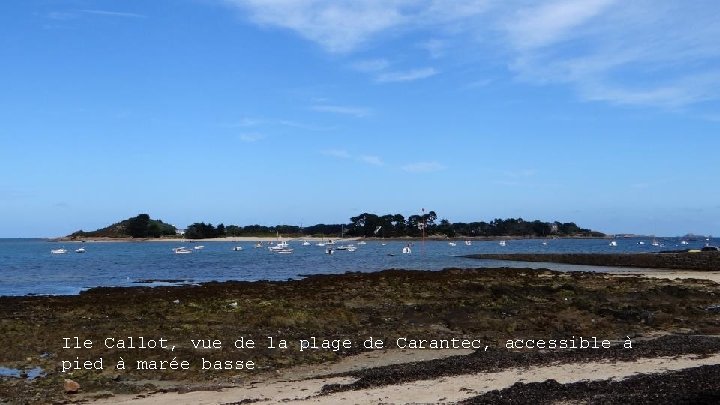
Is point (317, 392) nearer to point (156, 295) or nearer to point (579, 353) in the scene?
point (579, 353)

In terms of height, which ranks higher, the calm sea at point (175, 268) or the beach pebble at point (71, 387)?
the calm sea at point (175, 268)

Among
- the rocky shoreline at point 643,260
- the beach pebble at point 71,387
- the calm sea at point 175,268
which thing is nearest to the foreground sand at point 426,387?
the beach pebble at point 71,387

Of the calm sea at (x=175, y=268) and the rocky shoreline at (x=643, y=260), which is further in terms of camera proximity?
the rocky shoreline at (x=643, y=260)

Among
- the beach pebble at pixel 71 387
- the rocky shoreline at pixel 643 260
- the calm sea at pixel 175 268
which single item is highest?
the calm sea at pixel 175 268

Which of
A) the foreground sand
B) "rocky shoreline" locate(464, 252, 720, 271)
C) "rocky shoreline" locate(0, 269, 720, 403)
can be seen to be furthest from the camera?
"rocky shoreline" locate(464, 252, 720, 271)

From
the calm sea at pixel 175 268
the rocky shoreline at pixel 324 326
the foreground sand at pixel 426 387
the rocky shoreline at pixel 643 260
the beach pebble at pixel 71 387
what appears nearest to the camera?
the foreground sand at pixel 426 387

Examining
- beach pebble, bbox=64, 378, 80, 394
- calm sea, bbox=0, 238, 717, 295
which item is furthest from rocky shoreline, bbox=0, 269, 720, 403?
calm sea, bbox=0, 238, 717, 295

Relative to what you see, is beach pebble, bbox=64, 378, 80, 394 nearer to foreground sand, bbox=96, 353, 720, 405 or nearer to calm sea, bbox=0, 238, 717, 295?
foreground sand, bbox=96, 353, 720, 405

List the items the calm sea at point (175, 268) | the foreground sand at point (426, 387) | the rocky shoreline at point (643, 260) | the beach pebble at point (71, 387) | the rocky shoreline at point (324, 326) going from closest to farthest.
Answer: the foreground sand at point (426, 387), the beach pebble at point (71, 387), the rocky shoreline at point (324, 326), the calm sea at point (175, 268), the rocky shoreline at point (643, 260)

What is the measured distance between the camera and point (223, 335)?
18.6 metres

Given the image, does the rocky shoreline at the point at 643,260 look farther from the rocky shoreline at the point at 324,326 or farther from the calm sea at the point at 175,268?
the rocky shoreline at the point at 324,326

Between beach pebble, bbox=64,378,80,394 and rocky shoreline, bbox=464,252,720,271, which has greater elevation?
beach pebble, bbox=64,378,80,394

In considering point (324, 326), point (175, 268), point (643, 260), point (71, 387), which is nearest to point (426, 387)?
point (71, 387)

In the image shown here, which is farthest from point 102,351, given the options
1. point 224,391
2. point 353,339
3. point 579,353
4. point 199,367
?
point 579,353
